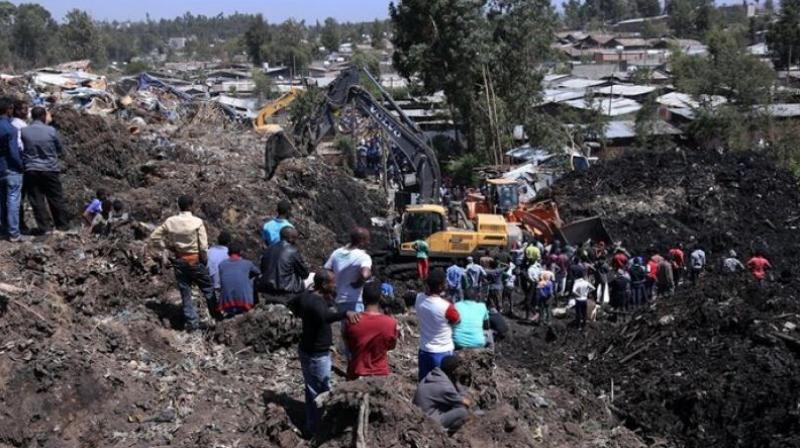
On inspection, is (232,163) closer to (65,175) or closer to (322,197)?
(322,197)

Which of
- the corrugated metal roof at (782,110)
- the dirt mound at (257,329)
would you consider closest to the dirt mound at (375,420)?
the dirt mound at (257,329)

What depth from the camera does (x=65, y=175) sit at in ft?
54.9

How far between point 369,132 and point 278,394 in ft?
59.1

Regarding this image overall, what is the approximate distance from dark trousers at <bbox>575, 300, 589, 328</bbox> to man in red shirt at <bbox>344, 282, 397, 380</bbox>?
8700 mm

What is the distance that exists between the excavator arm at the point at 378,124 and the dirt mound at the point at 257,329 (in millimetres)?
12035

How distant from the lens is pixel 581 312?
15617 millimetres

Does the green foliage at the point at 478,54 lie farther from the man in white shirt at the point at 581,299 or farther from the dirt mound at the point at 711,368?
the dirt mound at the point at 711,368

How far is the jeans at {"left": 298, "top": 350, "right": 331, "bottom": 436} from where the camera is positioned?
748 cm

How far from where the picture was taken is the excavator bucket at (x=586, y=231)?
20922 millimetres

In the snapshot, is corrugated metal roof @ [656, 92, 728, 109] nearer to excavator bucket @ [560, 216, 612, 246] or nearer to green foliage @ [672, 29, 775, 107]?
green foliage @ [672, 29, 775, 107]

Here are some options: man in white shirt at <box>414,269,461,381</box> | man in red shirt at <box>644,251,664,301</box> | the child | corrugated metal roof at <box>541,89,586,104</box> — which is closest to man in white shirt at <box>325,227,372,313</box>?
man in white shirt at <box>414,269,461,381</box>

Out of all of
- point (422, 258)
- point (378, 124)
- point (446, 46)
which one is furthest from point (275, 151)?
point (446, 46)

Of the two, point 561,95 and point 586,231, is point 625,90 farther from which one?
point 586,231

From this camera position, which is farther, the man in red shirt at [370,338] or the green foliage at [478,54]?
the green foliage at [478,54]
